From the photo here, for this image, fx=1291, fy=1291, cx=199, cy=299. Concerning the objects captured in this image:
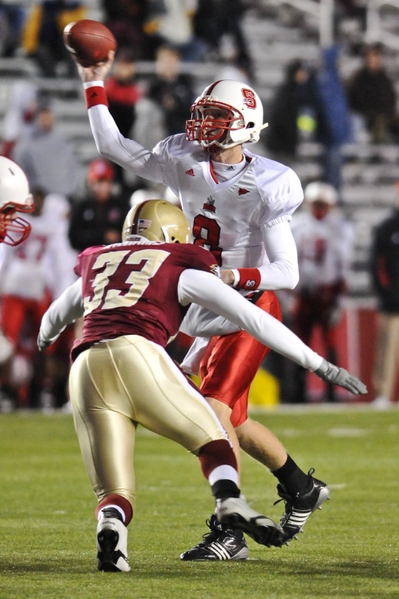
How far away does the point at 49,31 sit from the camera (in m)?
13.3

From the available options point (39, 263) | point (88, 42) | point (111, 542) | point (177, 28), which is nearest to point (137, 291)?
point (111, 542)

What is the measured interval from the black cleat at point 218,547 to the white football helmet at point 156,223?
97cm

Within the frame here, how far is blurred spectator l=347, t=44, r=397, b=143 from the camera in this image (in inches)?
558

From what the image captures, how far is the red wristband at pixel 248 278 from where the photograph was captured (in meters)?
4.61

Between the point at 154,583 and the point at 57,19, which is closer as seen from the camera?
the point at 154,583

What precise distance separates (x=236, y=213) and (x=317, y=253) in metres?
7.04

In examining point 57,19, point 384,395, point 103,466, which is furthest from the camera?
point 57,19

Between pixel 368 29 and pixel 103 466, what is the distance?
12.8m

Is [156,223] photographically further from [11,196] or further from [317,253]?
[317,253]

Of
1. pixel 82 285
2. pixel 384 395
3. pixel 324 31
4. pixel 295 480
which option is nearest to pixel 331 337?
pixel 384 395

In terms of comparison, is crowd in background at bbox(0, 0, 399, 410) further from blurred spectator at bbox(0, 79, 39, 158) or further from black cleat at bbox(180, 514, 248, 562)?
black cleat at bbox(180, 514, 248, 562)

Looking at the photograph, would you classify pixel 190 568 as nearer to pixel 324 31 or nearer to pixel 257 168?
pixel 257 168

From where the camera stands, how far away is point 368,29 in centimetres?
1603

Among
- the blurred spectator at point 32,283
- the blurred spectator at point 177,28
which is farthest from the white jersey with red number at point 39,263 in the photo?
the blurred spectator at point 177,28
